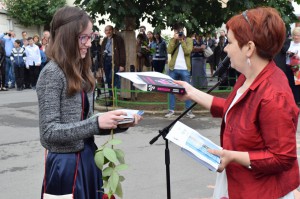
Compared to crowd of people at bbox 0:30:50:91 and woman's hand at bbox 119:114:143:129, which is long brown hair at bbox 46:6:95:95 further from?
crowd of people at bbox 0:30:50:91

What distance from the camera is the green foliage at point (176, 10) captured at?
30.7 ft

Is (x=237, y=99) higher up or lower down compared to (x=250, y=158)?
Result: higher up

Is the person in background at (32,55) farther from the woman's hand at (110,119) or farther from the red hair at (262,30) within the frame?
the red hair at (262,30)

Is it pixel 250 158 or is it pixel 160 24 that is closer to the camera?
pixel 250 158

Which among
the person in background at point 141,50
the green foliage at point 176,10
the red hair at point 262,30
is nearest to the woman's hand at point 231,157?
the red hair at point 262,30

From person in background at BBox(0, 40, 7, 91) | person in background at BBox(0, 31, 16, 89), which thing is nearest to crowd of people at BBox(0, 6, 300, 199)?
person in background at BBox(0, 40, 7, 91)

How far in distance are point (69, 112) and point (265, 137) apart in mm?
1037

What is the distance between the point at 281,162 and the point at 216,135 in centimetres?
563

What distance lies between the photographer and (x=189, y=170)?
5.60 meters

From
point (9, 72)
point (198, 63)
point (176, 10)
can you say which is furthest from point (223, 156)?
point (9, 72)

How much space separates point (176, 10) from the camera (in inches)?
378

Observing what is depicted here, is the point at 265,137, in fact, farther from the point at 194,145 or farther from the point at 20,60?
the point at 20,60

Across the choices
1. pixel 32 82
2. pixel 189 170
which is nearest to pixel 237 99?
pixel 189 170

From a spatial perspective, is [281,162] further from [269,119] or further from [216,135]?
[216,135]
